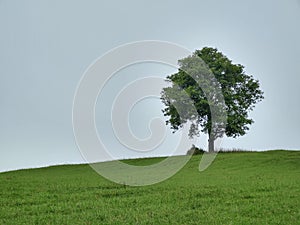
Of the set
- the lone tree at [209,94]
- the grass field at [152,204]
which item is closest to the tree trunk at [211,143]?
the lone tree at [209,94]

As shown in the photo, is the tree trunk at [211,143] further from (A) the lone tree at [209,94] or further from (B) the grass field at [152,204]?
(B) the grass field at [152,204]

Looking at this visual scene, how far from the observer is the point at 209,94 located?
55.0m

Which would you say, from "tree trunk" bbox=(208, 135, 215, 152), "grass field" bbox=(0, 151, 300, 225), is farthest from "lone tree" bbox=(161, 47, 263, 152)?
"grass field" bbox=(0, 151, 300, 225)

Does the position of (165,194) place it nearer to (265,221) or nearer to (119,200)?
(119,200)

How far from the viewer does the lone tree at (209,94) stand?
54469mm

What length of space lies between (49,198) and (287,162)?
24.6 metres

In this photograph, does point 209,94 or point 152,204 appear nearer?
point 152,204

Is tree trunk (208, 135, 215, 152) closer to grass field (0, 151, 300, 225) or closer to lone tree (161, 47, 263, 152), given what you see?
lone tree (161, 47, 263, 152)

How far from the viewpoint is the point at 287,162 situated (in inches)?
1501

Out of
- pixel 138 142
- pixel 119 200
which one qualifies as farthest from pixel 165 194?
pixel 138 142

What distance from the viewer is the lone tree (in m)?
54.5

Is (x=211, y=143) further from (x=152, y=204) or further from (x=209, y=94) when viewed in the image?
(x=152, y=204)

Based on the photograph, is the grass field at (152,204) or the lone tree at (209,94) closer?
the grass field at (152,204)

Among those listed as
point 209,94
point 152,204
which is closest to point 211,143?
point 209,94
